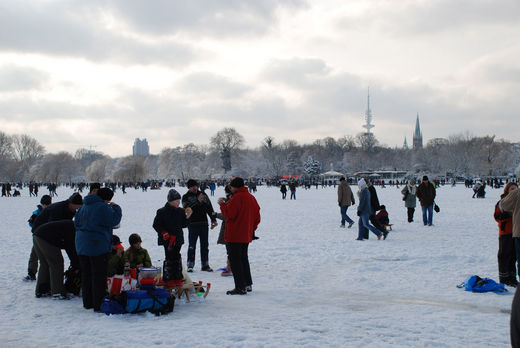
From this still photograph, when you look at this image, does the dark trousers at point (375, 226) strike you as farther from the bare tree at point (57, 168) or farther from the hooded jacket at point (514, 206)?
the bare tree at point (57, 168)

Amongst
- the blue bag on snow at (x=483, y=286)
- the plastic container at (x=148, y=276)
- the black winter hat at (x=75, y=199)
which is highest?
the black winter hat at (x=75, y=199)

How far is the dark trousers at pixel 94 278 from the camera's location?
550 centimetres

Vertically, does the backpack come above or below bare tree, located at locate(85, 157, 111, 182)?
below

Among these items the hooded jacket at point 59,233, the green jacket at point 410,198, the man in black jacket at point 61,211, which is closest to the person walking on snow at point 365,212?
the green jacket at point 410,198

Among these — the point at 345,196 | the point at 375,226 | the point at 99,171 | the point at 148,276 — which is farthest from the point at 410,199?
the point at 99,171

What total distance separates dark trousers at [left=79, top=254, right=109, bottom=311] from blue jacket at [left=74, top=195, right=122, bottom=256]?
107 mm

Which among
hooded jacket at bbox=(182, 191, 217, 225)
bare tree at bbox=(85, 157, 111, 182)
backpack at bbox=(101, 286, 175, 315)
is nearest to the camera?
backpack at bbox=(101, 286, 175, 315)

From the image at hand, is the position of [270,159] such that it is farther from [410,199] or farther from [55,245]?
[55,245]

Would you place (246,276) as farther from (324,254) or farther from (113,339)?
(324,254)

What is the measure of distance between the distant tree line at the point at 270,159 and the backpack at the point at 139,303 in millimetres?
89630

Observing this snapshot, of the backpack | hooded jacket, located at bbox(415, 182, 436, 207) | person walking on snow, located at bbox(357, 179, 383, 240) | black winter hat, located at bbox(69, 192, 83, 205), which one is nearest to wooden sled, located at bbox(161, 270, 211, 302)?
the backpack

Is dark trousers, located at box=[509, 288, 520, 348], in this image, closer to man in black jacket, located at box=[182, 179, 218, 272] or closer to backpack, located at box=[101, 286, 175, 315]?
backpack, located at box=[101, 286, 175, 315]

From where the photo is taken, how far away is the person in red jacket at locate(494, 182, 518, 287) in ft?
21.6

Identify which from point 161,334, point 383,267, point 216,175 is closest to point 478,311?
point 383,267
